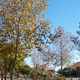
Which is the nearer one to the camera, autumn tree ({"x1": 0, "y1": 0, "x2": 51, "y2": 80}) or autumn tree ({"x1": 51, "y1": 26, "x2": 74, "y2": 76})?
autumn tree ({"x1": 0, "y1": 0, "x2": 51, "y2": 80})

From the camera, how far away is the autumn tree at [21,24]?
8070 millimetres

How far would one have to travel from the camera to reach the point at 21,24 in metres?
7.95

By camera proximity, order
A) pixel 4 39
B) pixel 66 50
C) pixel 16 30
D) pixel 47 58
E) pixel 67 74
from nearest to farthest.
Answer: pixel 16 30
pixel 4 39
pixel 66 50
pixel 47 58
pixel 67 74

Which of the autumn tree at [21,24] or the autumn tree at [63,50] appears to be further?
the autumn tree at [63,50]

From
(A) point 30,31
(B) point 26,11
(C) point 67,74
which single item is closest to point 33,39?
(A) point 30,31

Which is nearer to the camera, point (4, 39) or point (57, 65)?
point (4, 39)

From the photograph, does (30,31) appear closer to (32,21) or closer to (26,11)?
(32,21)

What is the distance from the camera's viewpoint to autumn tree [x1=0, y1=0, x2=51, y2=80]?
807 cm

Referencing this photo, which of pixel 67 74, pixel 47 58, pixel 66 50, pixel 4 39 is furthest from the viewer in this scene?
pixel 67 74

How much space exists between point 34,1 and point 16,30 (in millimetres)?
2580

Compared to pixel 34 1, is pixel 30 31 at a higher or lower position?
lower

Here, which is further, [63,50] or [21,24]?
[63,50]

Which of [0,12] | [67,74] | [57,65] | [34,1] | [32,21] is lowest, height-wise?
[67,74]

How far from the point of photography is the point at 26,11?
8.35 m
